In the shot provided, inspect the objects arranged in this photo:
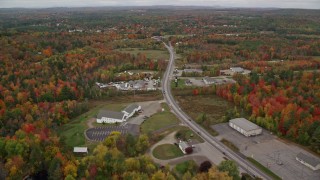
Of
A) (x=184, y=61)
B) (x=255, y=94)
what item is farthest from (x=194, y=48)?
(x=255, y=94)

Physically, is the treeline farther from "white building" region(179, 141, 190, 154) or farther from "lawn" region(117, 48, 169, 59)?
"lawn" region(117, 48, 169, 59)

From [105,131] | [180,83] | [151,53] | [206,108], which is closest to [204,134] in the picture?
[206,108]

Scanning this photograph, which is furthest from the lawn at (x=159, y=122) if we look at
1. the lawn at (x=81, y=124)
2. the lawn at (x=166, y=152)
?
the lawn at (x=81, y=124)

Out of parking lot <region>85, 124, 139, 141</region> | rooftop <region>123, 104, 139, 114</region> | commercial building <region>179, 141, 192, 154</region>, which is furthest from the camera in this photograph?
rooftop <region>123, 104, 139, 114</region>

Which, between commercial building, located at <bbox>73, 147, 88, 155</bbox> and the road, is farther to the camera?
commercial building, located at <bbox>73, 147, 88, 155</bbox>

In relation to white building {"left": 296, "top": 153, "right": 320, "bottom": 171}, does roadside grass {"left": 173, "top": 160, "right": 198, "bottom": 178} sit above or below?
below

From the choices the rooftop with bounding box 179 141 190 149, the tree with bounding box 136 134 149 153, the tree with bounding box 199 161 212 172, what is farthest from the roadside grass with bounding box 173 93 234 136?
the tree with bounding box 136 134 149 153

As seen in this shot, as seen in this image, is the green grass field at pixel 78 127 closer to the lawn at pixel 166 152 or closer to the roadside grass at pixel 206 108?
the lawn at pixel 166 152
